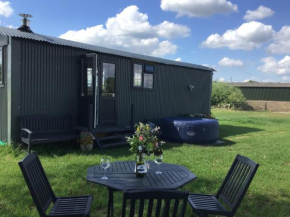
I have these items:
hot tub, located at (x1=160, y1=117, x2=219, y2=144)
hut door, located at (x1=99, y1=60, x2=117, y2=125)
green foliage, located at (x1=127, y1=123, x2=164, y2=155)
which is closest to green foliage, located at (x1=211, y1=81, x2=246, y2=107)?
hot tub, located at (x1=160, y1=117, x2=219, y2=144)

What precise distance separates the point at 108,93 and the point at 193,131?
293 centimetres

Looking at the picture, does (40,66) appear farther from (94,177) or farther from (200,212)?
(200,212)

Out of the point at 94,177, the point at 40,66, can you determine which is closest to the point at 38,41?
the point at 40,66

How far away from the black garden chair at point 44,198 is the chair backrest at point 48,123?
4208 millimetres

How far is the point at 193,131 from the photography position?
28.6ft

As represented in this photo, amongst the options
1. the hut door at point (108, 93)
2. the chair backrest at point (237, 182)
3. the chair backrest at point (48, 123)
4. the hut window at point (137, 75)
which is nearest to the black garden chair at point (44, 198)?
the chair backrest at point (237, 182)

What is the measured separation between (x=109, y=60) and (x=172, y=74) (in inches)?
144

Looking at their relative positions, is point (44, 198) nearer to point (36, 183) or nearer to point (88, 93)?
point (36, 183)

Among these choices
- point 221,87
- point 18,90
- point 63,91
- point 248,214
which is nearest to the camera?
point 248,214

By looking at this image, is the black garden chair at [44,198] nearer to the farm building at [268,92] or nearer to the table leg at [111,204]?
the table leg at [111,204]

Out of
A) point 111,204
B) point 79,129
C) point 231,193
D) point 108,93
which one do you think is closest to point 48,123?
point 79,129

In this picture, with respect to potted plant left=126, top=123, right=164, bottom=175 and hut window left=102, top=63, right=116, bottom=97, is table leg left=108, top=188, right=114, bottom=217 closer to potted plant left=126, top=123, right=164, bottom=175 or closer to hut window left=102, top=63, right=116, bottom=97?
potted plant left=126, top=123, right=164, bottom=175

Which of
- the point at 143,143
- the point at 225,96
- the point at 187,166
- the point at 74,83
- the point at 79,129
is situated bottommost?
the point at 187,166

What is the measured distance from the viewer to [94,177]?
290 cm
